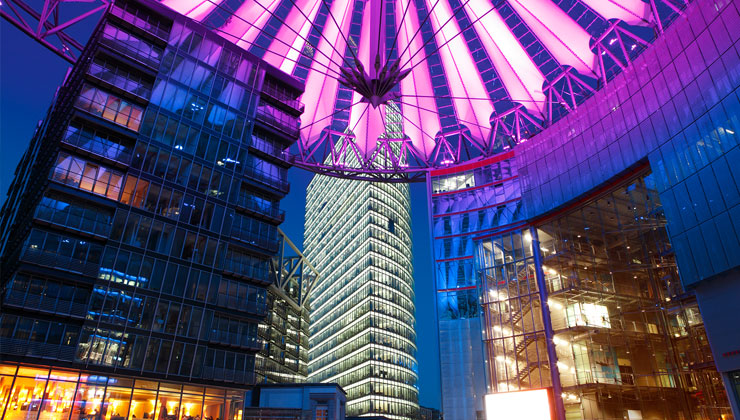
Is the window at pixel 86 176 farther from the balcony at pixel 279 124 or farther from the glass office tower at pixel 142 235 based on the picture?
the balcony at pixel 279 124

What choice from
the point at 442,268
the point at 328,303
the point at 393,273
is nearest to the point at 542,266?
the point at 442,268

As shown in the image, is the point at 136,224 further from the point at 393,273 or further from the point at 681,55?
the point at 393,273

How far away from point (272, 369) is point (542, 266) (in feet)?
120

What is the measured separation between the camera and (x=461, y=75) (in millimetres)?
41844

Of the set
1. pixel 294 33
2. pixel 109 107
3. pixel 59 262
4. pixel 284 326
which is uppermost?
pixel 294 33

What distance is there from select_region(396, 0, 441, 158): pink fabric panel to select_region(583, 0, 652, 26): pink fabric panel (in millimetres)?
13311

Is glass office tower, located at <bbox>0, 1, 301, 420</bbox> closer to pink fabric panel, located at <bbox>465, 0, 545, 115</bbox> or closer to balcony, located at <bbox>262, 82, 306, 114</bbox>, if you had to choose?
balcony, located at <bbox>262, 82, 306, 114</bbox>

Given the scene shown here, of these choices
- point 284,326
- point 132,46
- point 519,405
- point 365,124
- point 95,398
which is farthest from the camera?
point 284,326

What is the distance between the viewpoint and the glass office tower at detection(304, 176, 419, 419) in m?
A: 85.3

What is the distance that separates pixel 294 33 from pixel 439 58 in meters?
12.8

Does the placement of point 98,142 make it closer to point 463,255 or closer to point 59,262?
point 59,262

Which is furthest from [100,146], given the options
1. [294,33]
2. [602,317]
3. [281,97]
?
[602,317]

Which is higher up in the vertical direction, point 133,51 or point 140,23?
point 140,23

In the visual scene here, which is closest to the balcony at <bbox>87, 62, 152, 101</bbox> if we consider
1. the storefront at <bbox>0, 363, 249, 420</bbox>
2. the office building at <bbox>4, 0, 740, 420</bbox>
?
the office building at <bbox>4, 0, 740, 420</bbox>
